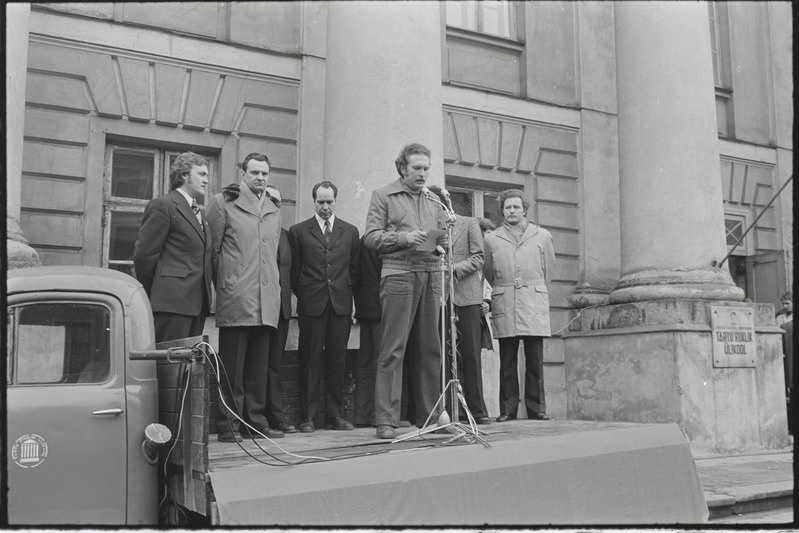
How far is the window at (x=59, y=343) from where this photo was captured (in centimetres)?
370

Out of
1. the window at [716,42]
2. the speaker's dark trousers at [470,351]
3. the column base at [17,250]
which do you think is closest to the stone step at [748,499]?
the speaker's dark trousers at [470,351]

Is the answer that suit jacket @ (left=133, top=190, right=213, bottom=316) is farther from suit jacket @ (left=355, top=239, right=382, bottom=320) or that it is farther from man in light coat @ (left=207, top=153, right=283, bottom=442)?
suit jacket @ (left=355, top=239, right=382, bottom=320)

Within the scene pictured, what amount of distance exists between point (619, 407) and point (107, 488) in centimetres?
704

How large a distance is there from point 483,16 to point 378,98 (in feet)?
16.7

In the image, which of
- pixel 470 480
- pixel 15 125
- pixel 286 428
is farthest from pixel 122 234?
→ pixel 470 480

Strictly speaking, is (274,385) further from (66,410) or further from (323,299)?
(66,410)

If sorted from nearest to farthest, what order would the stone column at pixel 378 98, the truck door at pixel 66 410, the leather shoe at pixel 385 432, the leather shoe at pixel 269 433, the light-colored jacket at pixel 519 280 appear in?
the truck door at pixel 66 410 < the leather shoe at pixel 385 432 < the leather shoe at pixel 269 433 < the light-colored jacket at pixel 519 280 < the stone column at pixel 378 98

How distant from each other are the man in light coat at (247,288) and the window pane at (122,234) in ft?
12.7

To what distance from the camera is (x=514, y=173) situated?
39.5 ft

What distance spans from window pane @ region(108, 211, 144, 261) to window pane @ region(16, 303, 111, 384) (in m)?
5.65

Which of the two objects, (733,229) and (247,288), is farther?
(733,229)

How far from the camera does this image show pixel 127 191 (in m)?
9.45

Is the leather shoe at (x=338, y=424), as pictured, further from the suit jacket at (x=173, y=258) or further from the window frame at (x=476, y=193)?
the window frame at (x=476, y=193)

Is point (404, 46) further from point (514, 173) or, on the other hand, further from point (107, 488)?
point (107, 488)
